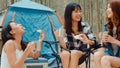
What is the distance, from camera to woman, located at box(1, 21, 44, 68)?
2.28 metres

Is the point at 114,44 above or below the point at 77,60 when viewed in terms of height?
above

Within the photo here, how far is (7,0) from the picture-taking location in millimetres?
7453

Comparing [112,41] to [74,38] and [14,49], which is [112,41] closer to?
[74,38]

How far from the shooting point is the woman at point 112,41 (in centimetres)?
206

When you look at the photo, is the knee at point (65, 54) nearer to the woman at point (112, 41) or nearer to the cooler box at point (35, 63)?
the cooler box at point (35, 63)

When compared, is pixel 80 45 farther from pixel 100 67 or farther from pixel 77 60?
pixel 100 67

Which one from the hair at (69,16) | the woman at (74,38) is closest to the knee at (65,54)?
the woman at (74,38)

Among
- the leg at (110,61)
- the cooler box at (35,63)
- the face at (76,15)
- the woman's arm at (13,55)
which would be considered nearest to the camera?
the leg at (110,61)

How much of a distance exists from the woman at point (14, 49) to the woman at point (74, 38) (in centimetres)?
29

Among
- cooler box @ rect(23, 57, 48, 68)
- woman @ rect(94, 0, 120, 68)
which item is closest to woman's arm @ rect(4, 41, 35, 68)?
cooler box @ rect(23, 57, 48, 68)

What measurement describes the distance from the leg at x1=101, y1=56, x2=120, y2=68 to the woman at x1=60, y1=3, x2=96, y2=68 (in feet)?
1.38

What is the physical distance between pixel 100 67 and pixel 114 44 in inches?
8.2

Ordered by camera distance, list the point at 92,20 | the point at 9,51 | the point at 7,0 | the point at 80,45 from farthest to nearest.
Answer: the point at 7,0
the point at 92,20
the point at 80,45
the point at 9,51

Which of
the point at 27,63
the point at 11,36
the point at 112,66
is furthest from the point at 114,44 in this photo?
the point at 11,36
